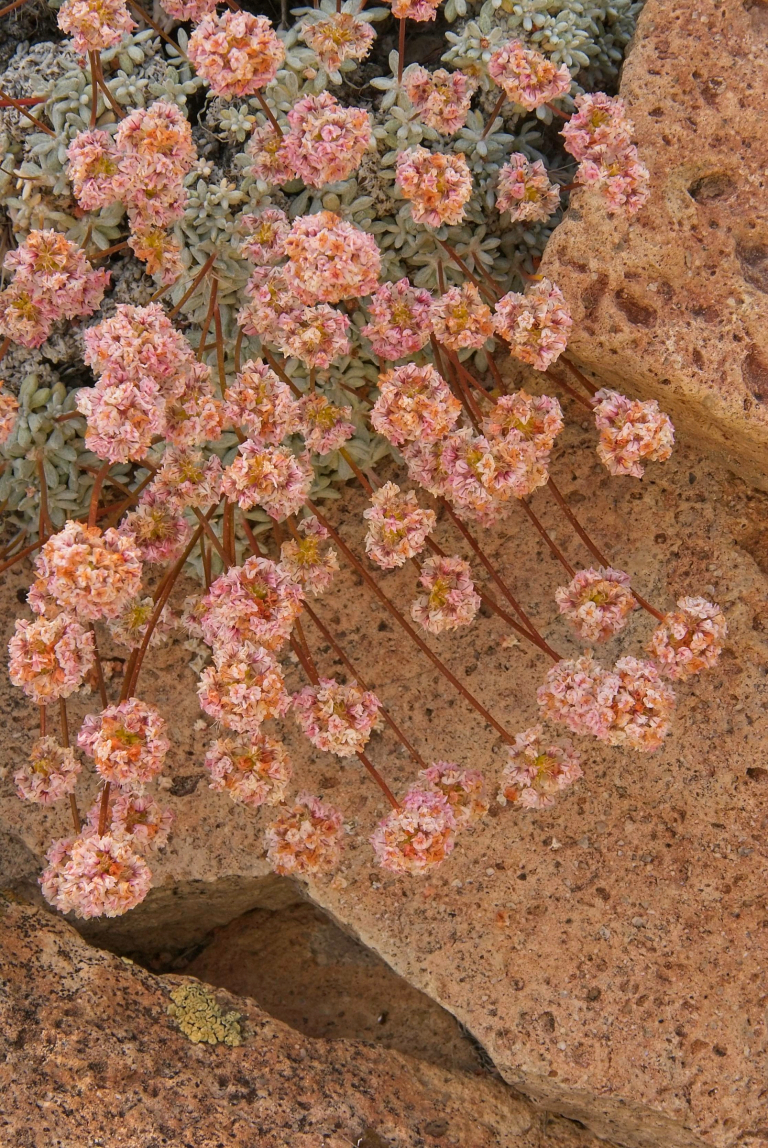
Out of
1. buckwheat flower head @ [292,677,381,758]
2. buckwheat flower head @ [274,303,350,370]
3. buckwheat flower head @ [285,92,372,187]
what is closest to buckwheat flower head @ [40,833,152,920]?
buckwheat flower head @ [292,677,381,758]

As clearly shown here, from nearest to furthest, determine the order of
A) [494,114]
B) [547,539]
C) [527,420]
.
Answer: [527,420] < [547,539] < [494,114]

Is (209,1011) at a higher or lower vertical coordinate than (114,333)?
lower

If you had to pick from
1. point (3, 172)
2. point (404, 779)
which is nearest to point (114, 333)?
point (3, 172)

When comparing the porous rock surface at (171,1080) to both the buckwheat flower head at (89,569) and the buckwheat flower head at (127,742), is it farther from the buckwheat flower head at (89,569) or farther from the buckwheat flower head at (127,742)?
the buckwheat flower head at (89,569)

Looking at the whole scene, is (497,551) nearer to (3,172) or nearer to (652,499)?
(652,499)

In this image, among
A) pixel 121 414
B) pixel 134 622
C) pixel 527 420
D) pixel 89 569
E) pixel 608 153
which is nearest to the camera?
pixel 89 569

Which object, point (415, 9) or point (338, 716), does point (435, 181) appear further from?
point (338, 716)

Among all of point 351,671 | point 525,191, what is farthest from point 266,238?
point 351,671

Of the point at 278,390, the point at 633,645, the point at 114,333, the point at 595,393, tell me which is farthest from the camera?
the point at 633,645
